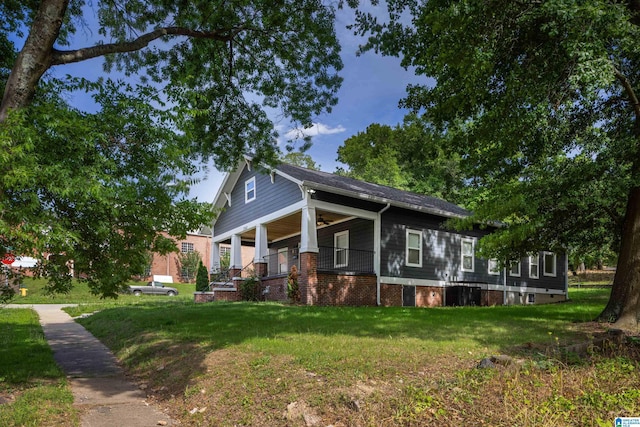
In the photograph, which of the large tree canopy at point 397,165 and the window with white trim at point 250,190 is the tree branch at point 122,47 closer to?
the window with white trim at point 250,190

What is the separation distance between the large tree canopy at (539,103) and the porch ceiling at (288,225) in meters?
8.80

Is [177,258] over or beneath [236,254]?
beneath

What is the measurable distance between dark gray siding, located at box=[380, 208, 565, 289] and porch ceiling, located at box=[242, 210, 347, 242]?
2.16 metres

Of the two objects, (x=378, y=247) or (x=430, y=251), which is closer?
(x=378, y=247)

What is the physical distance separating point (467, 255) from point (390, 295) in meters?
5.06

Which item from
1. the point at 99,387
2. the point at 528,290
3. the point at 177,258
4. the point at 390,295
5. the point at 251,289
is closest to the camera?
the point at 99,387

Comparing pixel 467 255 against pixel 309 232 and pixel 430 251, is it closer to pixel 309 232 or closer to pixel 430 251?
pixel 430 251

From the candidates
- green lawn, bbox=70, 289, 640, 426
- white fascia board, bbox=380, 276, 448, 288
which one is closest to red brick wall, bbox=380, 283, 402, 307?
white fascia board, bbox=380, 276, 448, 288

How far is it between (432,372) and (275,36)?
8.12 metres

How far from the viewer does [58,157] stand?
575 cm

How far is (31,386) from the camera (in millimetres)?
6922

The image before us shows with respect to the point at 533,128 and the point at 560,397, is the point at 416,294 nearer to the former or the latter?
the point at 533,128

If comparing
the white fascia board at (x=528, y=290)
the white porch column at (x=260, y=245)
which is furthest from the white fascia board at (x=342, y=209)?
the white fascia board at (x=528, y=290)

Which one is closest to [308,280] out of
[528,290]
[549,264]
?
[528,290]
